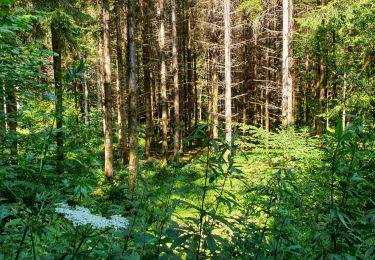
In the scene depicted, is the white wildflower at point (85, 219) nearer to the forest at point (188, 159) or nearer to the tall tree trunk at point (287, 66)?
the forest at point (188, 159)

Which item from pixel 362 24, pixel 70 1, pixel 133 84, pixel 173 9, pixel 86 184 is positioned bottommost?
pixel 86 184

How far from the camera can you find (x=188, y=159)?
426 inches

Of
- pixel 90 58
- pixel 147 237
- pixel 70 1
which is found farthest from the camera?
pixel 90 58

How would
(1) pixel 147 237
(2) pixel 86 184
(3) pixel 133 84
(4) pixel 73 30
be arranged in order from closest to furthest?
1. (1) pixel 147 237
2. (2) pixel 86 184
3. (3) pixel 133 84
4. (4) pixel 73 30

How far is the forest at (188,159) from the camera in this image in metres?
2.19

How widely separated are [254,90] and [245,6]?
10.4m

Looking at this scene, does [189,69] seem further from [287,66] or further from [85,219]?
[85,219]

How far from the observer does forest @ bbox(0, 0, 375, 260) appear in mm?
2188

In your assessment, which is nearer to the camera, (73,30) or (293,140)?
(293,140)

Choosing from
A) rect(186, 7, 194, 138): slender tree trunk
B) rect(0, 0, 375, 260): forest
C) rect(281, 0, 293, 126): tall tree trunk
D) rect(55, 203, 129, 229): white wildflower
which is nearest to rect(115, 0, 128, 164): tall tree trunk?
rect(0, 0, 375, 260): forest

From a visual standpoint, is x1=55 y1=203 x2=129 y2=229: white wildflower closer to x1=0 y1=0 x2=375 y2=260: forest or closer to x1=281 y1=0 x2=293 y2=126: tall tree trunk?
x1=0 y1=0 x2=375 y2=260: forest

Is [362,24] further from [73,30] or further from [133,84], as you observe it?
[73,30]

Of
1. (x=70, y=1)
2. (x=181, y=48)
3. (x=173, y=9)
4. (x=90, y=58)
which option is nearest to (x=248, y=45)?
(x=181, y=48)

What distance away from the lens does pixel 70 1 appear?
43.0 feet
